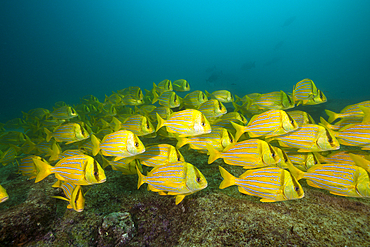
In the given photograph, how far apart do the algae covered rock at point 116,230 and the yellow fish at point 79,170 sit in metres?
0.74

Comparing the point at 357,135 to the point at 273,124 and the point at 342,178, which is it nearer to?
the point at 342,178

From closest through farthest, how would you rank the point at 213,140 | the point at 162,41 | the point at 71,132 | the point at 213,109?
the point at 213,140, the point at 71,132, the point at 213,109, the point at 162,41

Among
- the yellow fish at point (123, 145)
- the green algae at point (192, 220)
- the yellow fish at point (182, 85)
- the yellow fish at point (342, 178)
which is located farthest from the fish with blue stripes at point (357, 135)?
the yellow fish at point (182, 85)

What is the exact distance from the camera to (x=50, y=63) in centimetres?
8044

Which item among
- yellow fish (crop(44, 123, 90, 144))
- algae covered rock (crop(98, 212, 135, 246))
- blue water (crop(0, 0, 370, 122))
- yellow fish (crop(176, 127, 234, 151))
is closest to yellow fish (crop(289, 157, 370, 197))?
yellow fish (crop(176, 127, 234, 151))

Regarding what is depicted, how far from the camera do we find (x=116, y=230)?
233cm

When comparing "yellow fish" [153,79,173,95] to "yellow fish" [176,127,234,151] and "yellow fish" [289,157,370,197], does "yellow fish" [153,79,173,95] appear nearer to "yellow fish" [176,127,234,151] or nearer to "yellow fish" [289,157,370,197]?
"yellow fish" [176,127,234,151]

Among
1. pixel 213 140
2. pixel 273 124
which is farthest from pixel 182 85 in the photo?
pixel 273 124

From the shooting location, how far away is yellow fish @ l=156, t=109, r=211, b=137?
2.54 m

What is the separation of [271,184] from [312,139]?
115 centimetres

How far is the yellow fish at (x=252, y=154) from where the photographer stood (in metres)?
2.25

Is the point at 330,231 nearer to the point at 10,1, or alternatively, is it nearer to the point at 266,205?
the point at 266,205

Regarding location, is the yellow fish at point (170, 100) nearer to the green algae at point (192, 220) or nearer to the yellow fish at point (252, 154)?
the green algae at point (192, 220)

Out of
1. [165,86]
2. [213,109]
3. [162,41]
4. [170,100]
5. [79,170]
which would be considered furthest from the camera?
[162,41]
